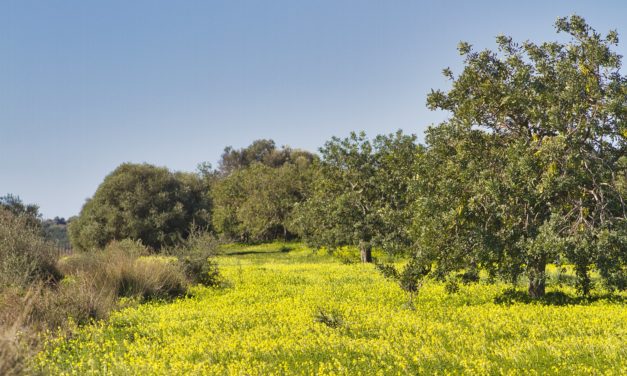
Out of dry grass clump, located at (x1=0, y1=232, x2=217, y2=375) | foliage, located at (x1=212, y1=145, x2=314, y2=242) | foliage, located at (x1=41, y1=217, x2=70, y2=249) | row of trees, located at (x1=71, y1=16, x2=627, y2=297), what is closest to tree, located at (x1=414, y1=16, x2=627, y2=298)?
row of trees, located at (x1=71, y1=16, x2=627, y2=297)

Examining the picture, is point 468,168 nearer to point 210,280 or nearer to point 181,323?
point 181,323

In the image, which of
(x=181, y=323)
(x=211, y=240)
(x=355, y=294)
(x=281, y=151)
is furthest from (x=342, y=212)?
(x=281, y=151)

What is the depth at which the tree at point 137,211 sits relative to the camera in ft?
191

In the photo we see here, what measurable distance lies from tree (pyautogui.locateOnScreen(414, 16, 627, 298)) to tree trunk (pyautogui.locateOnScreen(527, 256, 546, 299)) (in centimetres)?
5

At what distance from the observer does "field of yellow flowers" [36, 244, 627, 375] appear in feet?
34.1

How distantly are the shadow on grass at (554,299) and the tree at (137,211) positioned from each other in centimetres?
4275

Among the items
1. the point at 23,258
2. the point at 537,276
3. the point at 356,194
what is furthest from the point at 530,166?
the point at 356,194

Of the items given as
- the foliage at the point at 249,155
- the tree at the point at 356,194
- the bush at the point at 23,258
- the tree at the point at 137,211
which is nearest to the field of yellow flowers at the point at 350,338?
the bush at the point at 23,258

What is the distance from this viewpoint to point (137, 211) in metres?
59.1

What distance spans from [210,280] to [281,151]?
9068cm

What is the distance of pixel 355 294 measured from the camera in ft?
66.7

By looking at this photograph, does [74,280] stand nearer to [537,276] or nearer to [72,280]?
[72,280]

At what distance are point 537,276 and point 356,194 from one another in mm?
22758

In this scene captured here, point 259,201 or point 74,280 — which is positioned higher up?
point 259,201
